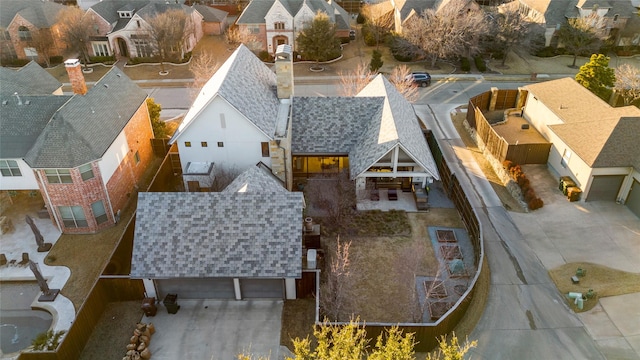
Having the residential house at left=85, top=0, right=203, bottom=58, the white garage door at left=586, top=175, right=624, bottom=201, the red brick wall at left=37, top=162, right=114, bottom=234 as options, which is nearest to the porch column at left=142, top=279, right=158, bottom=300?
the red brick wall at left=37, top=162, right=114, bottom=234

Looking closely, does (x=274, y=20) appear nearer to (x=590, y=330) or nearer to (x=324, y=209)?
(x=324, y=209)

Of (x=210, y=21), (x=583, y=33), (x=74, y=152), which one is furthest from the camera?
(x=210, y=21)

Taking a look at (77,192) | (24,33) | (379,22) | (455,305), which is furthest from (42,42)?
(455,305)

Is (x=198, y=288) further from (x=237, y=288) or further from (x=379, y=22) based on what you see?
(x=379, y=22)

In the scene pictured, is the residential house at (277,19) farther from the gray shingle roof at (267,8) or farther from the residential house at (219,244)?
the residential house at (219,244)

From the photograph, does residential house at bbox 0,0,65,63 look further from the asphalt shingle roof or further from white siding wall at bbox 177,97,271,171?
the asphalt shingle roof

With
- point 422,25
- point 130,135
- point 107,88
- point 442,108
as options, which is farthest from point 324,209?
point 422,25
